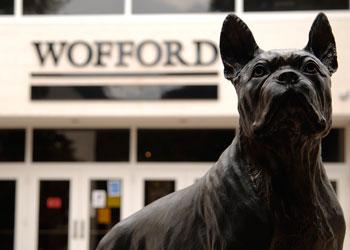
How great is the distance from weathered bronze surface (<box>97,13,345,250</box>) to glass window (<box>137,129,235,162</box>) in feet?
39.3

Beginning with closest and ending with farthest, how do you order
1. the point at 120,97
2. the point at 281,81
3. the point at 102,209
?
the point at 281,81
the point at 120,97
the point at 102,209

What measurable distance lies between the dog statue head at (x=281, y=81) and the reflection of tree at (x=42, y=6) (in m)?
11.9

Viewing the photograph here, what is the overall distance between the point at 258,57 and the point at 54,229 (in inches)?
511

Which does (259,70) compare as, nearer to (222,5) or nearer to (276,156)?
(276,156)

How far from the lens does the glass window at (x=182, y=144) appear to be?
14500mm

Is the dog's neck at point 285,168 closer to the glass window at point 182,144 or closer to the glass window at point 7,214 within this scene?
the glass window at point 182,144

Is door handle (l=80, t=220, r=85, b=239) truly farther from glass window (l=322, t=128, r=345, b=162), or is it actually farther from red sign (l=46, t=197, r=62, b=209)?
glass window (l=322, t=128, r=345, b=162)

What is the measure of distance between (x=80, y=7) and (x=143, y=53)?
166cm

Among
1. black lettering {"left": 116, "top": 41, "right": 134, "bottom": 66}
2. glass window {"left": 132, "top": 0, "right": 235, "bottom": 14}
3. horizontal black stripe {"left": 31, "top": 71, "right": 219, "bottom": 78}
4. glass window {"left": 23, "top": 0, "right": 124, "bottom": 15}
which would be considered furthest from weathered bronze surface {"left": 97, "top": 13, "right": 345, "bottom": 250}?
glass window {"left": 23, "top": 0, "right": 124, "bottom": 15}

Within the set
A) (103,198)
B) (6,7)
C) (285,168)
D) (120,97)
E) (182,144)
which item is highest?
(6,7)

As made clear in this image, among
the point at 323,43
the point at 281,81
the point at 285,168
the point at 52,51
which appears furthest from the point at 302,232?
the point at 52,51

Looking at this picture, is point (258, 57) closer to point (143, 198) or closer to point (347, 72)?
point (347, 72)

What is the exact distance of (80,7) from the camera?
13.8m

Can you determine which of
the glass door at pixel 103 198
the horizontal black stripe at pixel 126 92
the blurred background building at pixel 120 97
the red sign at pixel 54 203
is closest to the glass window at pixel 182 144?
the blurred background building at pixel 120 97
